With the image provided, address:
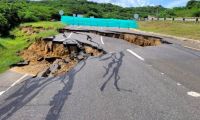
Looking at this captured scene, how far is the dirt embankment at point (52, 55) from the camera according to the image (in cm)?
2191

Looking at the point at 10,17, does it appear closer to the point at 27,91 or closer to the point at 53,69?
the point at 53,69

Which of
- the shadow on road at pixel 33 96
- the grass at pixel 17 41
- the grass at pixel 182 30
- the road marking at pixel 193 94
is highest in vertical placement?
the road marking at pixel 193 94

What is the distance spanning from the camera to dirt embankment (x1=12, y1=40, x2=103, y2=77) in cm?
2191

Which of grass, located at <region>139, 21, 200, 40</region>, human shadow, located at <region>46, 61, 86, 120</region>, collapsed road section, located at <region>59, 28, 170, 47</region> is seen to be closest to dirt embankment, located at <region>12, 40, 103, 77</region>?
human shadow, located at <region>46, 61, 86, 120</region>

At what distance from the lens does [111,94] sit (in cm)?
1069

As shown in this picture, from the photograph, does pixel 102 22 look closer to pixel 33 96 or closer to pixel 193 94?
pixel 33 96

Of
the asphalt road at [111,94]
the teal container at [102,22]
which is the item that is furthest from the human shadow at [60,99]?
the teal container at [102,22]

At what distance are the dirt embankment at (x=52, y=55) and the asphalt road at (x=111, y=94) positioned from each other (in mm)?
5077

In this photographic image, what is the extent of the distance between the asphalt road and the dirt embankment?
508cm

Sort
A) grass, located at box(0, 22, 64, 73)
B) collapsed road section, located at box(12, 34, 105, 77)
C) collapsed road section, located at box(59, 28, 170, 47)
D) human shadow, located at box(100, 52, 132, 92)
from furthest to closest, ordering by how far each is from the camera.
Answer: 1. collapsed road section, located at box(59, 28, 170, 47)
2. grass, located at box(0, 22, 64, 73)
3. collapsed road section, located at box(12, 34, 105, 77)
4. human shadow, located at box(100, 52, 132, 92)

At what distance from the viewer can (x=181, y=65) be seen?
16.5 m

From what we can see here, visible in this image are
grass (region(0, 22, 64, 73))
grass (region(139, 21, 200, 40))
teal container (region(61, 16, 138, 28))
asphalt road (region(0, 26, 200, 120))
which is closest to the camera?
asphalt road (region(0, 26, 200, 120))

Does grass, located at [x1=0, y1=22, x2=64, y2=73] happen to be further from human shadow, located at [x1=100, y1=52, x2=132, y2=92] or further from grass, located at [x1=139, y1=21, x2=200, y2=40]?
grass, located at [x1=139, y1=21, x2=200, y2=40]

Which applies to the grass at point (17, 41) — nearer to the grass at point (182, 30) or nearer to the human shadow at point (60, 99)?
the human shadow at point (60, 99)
